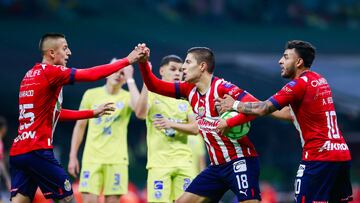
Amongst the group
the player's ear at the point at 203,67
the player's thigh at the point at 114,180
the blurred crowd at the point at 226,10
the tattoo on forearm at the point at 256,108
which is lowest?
the player's thigh at the point at 114,180

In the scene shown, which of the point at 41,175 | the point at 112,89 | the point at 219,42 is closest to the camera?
the point at 41,175

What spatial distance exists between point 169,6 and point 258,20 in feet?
10.5

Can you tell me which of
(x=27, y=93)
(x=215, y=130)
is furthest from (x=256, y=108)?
(x=27, y=93)

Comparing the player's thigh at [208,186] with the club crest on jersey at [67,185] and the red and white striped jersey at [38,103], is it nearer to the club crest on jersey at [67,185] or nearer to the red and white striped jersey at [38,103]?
the club crest on jersey at [67,185]

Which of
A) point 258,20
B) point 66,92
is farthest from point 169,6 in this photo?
point 66,92

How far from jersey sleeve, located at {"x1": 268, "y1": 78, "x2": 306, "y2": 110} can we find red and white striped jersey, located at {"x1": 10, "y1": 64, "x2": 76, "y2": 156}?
7.89ft

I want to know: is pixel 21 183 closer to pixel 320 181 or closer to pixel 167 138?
pixel 167 138

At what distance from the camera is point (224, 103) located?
34.9 ft

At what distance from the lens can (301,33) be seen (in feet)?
97.8

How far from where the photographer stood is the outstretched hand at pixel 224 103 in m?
10.6

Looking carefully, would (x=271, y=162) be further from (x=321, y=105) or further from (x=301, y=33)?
(x=321, y=105)

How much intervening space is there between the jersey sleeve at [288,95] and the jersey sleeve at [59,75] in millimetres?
2368

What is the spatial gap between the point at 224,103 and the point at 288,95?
786 mm

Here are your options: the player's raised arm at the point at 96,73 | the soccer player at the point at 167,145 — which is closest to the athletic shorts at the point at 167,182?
the soccer player at the point at 167,145
